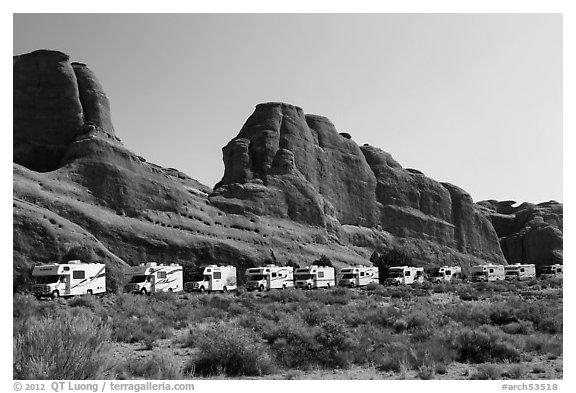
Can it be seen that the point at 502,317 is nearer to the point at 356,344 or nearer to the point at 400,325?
the point at 400,325

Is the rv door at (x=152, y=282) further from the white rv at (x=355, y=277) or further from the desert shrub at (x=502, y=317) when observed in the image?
the desert shrub at (x=502, y=317)

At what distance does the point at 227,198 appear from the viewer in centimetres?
9825

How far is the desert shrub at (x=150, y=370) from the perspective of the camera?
39.4 feet

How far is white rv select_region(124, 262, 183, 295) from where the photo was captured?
149ft

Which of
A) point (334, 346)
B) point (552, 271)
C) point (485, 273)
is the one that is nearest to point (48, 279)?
point (334, 346)

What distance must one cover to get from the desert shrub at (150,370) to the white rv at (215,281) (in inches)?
1391

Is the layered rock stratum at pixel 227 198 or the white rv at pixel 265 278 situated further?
the layered rock stratum at pixel 227 198

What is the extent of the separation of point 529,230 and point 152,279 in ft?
440

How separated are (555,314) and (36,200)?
219 ft

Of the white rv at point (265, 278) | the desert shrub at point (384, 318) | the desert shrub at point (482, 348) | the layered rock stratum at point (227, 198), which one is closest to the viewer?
the desert shrub at point (482, 348)

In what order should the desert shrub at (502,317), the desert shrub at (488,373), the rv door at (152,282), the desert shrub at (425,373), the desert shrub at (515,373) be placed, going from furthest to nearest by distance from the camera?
1. the rv door at (152,282)
2. the desert shrub at (502,317)
3. the desert shrub at (425,373)
4. the desert shrub at (515,373)
5. the desert shrub at (488,373)

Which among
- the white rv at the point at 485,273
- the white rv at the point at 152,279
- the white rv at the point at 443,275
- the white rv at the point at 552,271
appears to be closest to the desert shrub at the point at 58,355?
the white rv at the point at 152,279

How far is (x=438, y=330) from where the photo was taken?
62.8 ft
